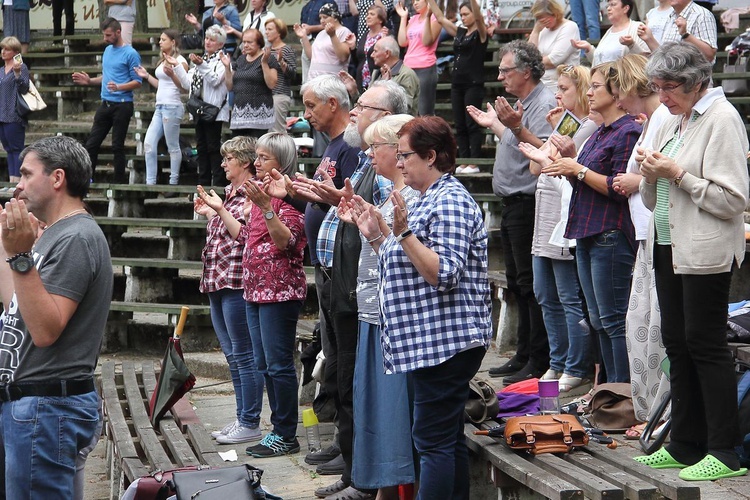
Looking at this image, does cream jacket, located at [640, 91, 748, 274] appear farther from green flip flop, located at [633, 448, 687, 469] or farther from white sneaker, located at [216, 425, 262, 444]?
white sneaker, located at [216, 425, 262, 444]

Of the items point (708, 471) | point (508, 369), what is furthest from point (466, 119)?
point (708, 471)

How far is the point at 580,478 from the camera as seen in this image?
14.2ft

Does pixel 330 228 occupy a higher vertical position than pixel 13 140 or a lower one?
lower

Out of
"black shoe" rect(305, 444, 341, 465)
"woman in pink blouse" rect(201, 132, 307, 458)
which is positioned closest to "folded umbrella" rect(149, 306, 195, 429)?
"woman in pink blouse" rect(201, 132, 307, 458)

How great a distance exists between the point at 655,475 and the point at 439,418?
2.89ft

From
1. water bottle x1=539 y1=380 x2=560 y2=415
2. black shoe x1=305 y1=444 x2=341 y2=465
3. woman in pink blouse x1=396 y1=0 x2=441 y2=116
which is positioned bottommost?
black shoe x1=305 y1=444 x2=341 y2=465

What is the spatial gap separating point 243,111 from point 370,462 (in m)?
6.25

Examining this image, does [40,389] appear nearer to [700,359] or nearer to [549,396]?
[549,396]

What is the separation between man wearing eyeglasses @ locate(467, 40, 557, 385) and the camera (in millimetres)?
6887

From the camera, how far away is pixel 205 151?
11547 mm

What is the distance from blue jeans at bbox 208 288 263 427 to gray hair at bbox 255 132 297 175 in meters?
0.80

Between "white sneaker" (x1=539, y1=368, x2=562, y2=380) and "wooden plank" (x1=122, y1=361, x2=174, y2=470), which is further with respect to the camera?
"white sneaker" (x1=539, y1=368, x2=562, y2=380)

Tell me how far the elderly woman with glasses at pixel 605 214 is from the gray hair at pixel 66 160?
253 centimetres

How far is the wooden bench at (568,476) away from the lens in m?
4.18
